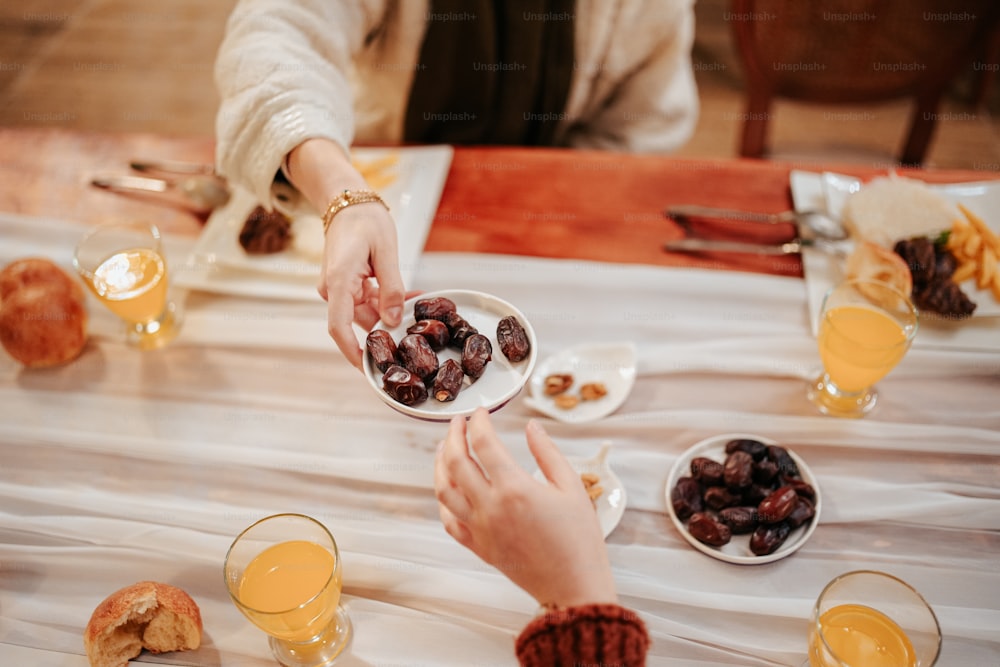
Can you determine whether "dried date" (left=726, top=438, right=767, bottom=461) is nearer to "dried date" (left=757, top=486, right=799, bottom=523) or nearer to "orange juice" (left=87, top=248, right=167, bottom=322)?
"dried date" (left=757, top=486, right=799, bottom=523)

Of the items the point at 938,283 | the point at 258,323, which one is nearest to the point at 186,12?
the point at 258,323

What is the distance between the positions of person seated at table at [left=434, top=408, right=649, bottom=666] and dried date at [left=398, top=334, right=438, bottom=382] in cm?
14

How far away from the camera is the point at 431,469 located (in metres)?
1.26

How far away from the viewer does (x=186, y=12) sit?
4.44 metres

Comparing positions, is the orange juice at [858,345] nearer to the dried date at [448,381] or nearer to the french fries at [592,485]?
the french fries at [592,485]

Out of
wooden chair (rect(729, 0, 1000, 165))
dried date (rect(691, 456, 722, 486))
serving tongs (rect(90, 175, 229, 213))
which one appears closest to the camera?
dried date (rect(691, 456, 722, 486))

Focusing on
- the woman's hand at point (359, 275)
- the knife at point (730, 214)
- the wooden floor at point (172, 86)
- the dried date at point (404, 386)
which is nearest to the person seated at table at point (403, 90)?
the woman's hand at point (359, 275)

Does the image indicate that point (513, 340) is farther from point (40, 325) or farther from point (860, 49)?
point (860, 49)

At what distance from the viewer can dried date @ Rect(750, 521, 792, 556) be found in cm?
109

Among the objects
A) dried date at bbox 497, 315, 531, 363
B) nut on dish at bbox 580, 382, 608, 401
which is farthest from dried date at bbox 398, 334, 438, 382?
nut on dish at bbox 580, 382, 608, 401

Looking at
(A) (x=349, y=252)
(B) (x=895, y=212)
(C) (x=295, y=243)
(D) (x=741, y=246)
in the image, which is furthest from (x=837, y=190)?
(C) (x=295, y=243)

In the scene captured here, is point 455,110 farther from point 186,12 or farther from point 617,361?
point 186,12

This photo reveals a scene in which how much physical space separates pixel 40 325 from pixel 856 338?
1.48 metres

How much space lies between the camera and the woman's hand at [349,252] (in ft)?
3.88
